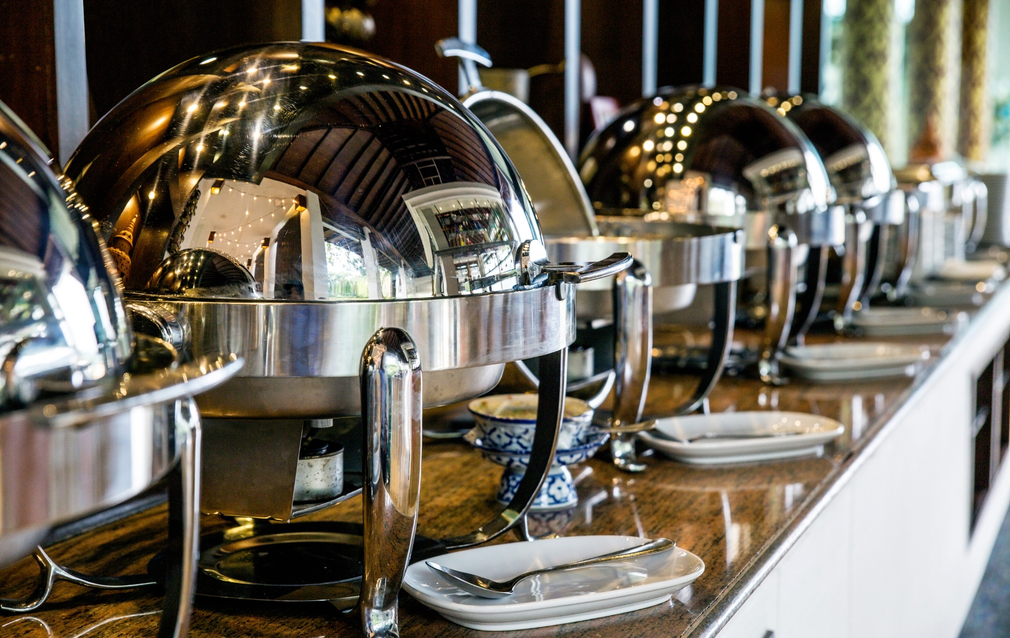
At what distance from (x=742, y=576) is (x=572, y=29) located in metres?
1.07

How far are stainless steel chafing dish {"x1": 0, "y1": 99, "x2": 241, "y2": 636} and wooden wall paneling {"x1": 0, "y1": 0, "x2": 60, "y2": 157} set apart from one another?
38 centimetres

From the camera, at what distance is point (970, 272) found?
2342 millimetres

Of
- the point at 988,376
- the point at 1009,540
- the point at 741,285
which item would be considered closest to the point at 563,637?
the point at 741,285

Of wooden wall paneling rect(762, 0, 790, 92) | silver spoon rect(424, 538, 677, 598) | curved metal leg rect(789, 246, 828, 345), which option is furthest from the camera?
wooden wall paneling rect(762, 0, 790, 92)

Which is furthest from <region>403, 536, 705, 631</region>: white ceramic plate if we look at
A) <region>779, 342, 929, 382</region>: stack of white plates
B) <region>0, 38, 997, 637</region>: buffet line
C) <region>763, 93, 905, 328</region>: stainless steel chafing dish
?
<region>763, 93, 905, 328</region>: stainless steel chafing dish

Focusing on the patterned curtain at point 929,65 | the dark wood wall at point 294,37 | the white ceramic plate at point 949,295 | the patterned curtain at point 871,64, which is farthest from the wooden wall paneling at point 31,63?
the patterned curtain at point 929,65

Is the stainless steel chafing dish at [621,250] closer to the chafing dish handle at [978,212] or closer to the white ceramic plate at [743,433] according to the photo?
the white ceramic plate at [743,433]

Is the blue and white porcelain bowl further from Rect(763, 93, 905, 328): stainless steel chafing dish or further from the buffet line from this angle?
A: Rect(763, 93, 905, 328): stainless steel chafing dish

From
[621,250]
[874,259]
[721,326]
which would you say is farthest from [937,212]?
[621,250]

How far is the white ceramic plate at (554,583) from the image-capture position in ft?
1.99

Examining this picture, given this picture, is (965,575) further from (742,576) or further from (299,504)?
(299,504)

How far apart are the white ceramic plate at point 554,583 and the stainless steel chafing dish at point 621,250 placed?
223 millimetres

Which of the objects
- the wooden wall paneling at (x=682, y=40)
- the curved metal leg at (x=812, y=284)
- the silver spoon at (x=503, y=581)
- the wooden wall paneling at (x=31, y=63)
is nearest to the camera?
the silver spoon at (x=503, y=581)

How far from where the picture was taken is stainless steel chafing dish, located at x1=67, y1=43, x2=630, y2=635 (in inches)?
21.1
